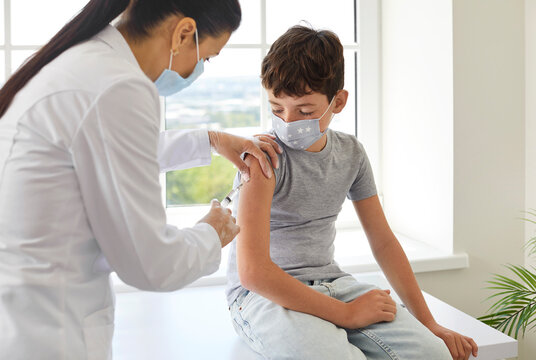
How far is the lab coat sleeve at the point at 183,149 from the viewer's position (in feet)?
4.95

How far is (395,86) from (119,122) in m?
1.94

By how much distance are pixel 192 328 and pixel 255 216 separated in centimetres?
47

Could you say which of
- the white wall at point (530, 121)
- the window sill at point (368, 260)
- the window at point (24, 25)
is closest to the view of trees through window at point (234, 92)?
the window sill at point (368, 260)

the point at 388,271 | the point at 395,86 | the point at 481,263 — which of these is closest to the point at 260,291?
the point at 388,271

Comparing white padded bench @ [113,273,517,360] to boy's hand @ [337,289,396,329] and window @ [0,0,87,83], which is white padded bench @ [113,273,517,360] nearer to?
boy's hand @ [337,289,396,329]

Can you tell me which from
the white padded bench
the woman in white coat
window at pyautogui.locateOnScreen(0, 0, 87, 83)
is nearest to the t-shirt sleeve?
the white padded bench

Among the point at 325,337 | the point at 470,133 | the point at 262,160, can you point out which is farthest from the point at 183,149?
the point at 470,133

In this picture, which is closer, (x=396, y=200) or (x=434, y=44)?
(x=434, y=44)

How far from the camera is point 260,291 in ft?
4.76

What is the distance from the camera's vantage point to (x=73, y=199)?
3.11 feet

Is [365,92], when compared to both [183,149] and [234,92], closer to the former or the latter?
[234,92]

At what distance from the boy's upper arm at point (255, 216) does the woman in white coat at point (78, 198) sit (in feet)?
1.41

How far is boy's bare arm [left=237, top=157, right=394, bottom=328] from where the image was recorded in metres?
1.43

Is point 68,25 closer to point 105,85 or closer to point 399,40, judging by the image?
point 105,85
